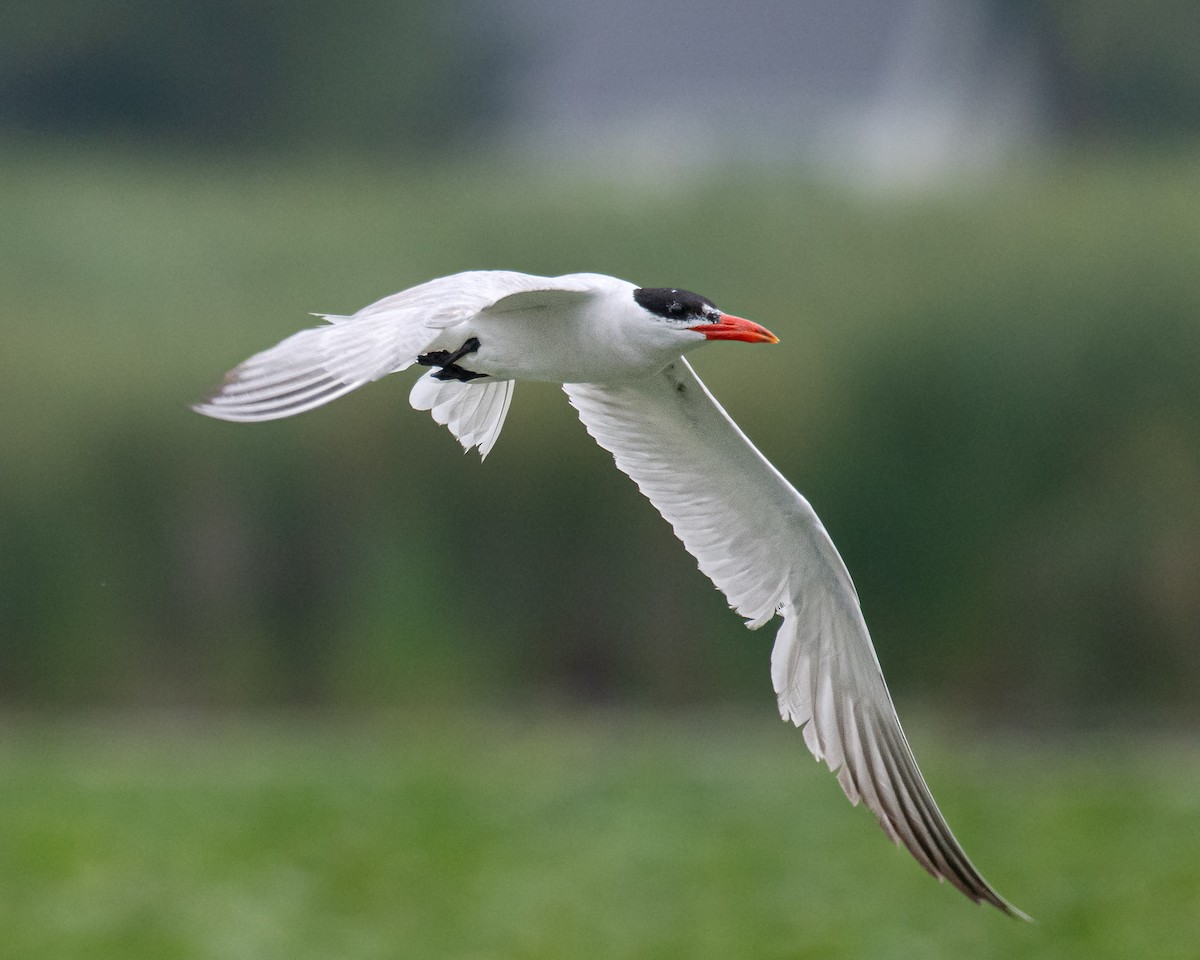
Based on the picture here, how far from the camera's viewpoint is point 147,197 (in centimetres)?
1603

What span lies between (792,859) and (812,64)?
24.2 m

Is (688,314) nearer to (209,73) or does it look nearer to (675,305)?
(675,305)

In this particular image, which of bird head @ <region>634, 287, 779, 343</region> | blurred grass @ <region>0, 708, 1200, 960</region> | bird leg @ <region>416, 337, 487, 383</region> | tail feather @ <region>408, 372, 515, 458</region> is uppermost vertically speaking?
bird head @ <region>634, 287, 779, 343</region>

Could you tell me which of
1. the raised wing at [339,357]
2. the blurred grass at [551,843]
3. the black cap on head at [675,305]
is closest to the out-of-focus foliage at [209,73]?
the blurred grass at [551,843]

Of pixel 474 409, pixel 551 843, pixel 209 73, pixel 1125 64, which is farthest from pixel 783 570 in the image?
pixel 209 73

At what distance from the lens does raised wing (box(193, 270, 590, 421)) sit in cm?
453

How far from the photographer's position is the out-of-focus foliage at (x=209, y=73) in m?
24.3

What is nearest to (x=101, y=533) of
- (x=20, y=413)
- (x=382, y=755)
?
(x=20, y=413)

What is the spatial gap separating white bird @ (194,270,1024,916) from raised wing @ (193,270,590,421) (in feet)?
1.48

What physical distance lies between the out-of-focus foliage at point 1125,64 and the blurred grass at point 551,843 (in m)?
12.4

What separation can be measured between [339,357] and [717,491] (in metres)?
1.99

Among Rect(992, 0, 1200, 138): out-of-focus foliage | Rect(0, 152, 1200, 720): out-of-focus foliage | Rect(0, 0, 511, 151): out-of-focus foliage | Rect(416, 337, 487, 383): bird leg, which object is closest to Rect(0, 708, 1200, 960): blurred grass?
Rect(0, 152, 1200, 720): out-of-focus foliage

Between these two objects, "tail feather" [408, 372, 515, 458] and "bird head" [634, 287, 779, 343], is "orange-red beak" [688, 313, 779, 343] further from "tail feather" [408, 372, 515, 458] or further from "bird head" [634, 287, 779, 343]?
"tail feather" [408, 372, 515, 458]

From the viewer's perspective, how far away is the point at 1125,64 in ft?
77.7
